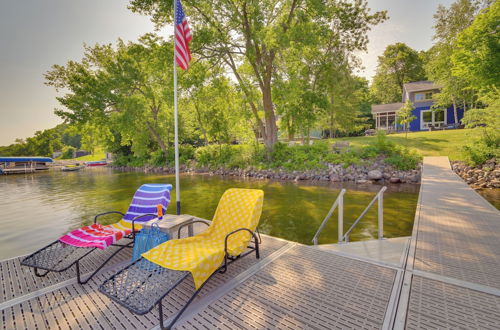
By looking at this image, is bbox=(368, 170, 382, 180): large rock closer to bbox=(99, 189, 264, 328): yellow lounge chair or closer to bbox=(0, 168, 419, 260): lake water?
bbox=(0, 168, 419, 260): lake water

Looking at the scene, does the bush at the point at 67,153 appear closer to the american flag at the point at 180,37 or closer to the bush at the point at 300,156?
the bush at the point at 300,156

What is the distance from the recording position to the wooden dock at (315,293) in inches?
91.1

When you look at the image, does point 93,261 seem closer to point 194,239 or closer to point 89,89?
point 194,239

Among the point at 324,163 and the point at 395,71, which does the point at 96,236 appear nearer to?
the point at 324,163

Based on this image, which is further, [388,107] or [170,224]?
[388,107]

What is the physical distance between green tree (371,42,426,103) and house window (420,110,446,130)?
16416 mm

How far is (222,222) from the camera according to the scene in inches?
158

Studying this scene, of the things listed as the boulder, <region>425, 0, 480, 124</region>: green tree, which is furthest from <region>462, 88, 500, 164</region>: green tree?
<region>425, 0, 480, 124</region>: green tree

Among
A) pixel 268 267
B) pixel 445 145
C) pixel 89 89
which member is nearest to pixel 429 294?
pixel 268 267

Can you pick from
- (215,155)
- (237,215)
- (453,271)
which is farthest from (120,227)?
(215,155)

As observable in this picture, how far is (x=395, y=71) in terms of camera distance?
44344 mm

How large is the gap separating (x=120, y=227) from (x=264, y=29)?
1411cm

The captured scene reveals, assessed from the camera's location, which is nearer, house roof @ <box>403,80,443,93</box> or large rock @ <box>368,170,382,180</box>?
large rock @ <box>368,170,382,180</box>

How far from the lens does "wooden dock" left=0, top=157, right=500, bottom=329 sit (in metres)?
2.31
